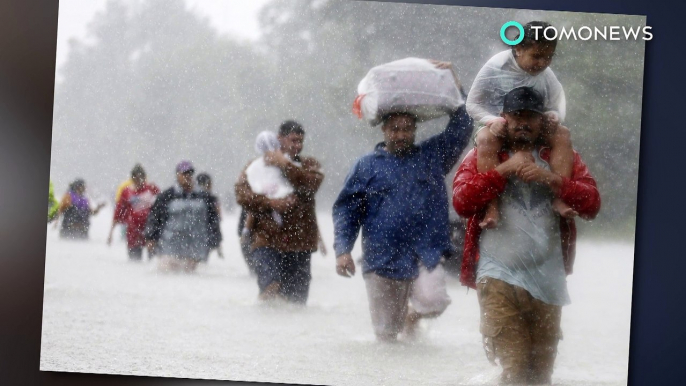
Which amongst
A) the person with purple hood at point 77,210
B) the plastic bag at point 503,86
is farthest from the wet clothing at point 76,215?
the plastic bag at point 503,86

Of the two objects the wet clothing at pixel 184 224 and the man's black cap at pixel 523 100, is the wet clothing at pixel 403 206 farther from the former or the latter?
the wet clothing at pixel 184 224

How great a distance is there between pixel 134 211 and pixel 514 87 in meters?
1.51

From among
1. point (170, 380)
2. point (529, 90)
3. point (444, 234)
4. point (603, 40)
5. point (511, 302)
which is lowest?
point (170, 380)

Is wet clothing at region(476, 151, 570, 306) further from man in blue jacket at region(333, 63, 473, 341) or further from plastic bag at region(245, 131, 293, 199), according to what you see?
plastic bag at region(245, 131, 293, 199)

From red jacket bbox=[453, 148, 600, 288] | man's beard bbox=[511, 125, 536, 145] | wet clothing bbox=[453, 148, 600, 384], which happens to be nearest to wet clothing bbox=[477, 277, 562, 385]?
wet clothing bbox=[453, 148, 600, 384]

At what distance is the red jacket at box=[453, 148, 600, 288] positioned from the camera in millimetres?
2855

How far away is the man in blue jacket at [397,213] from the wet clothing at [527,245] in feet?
0.60

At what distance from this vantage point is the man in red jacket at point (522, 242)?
9.37ft

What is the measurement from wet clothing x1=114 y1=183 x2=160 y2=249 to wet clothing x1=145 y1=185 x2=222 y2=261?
0.08 ft

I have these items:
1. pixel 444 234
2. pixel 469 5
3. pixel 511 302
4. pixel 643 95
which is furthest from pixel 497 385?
pixel 469 5

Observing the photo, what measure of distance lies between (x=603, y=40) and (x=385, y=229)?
107 cm

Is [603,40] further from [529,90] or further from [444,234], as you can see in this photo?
[444,234]

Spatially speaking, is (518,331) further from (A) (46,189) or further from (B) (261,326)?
(A) (46,189)

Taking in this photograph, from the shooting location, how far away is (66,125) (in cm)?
301
